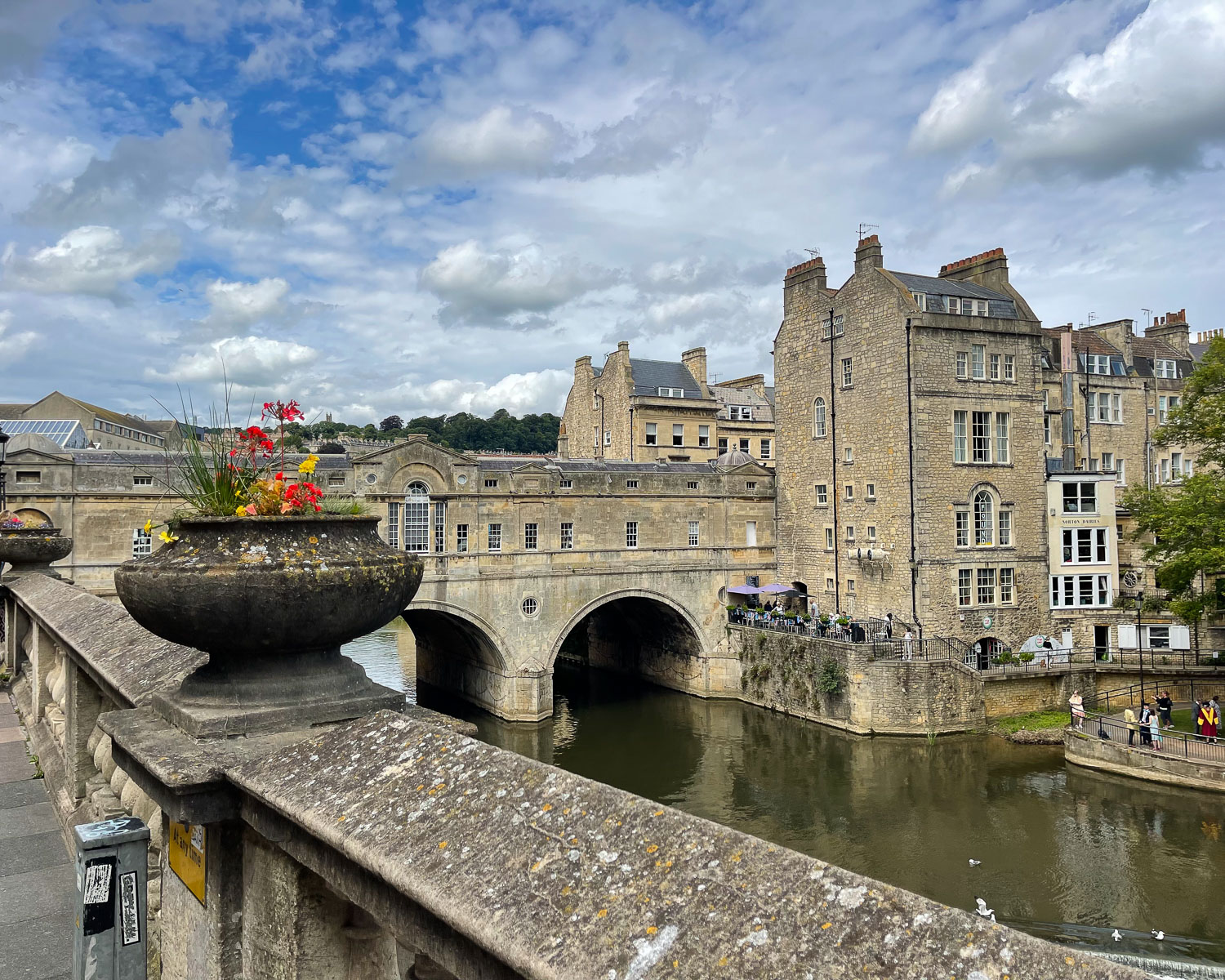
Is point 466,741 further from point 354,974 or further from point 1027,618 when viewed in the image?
point 1027,618

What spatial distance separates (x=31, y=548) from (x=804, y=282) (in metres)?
31.6

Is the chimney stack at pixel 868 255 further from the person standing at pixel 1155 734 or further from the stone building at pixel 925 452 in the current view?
the person standing at pixel 1155 734

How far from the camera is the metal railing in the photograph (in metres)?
23.3

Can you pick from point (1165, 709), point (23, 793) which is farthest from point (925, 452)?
point (23, 793)

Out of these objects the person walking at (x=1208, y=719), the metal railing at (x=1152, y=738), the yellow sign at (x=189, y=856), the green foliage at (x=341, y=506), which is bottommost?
the metal railing at (x=1152, y=738)

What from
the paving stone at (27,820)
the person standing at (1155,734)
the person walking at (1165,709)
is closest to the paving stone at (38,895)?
the paving stone at (27,820)

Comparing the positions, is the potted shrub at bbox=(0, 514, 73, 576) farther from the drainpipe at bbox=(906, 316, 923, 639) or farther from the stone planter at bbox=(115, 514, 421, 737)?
the drainpipe at bbox=(906, 316, 923, 639)

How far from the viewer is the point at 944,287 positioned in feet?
114

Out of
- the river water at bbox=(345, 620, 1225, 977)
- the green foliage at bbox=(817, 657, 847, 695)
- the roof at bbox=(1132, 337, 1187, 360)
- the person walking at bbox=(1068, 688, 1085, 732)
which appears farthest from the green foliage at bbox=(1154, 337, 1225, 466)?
the roof at bbox=(1132, 337, 1187, 360)

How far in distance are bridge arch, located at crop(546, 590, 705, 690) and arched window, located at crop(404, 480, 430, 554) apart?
20.4 feet

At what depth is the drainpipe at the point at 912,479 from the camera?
31781 mm

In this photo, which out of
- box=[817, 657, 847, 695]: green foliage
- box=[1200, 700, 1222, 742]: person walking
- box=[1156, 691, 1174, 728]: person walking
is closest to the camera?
box=[1200, 700, 1222, 742]: person walking

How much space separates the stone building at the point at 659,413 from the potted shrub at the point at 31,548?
38638 mm

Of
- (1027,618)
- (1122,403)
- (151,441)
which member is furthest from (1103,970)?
(151,441)
